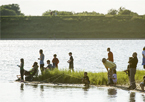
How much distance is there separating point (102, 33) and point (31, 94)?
11173 cm

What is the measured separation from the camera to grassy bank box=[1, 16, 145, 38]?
425 ft

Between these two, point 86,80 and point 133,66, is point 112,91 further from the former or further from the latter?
point 86,80

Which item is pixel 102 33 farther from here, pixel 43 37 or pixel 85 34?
pixel 43 37

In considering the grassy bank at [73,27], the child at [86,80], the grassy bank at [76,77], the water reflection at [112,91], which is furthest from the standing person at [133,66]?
the grassy bank at [73,27]

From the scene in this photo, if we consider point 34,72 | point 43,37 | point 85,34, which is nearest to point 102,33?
point 85,34

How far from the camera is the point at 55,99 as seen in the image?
16172 mm

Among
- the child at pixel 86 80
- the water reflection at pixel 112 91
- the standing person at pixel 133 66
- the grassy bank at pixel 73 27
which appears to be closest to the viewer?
the water reflection at pixel 112 91

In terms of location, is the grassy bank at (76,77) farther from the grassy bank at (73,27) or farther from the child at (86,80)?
the grassy bank at (73,27)

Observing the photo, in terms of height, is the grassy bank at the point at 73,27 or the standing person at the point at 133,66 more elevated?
the grassy bank at the point at 73,27

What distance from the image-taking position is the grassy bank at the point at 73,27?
130m

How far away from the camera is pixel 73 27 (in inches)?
5507

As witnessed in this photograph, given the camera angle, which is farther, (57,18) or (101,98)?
(57,18)

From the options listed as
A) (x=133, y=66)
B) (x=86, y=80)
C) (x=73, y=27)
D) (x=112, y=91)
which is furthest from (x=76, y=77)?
(x=73, y=27)

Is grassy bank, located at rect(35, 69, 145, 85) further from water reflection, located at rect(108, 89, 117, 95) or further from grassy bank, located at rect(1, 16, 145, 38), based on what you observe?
grassy bank, located at rect(1, 16, 145, 38)
